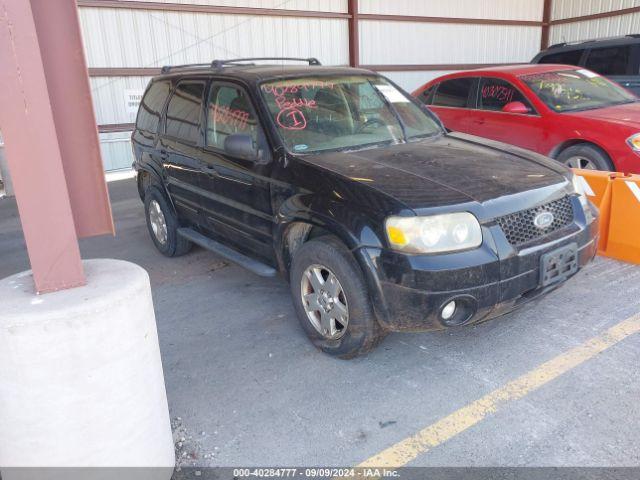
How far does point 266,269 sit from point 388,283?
1272 millimetres

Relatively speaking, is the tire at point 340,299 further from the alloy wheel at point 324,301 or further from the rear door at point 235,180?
the rear door at point 235,180

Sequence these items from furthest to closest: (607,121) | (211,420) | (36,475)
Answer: (607,121) < (211,420) < (36,475)

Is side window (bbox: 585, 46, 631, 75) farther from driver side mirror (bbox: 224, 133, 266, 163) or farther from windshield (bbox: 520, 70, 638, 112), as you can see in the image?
driver side mirror (bbox: 224, 133, 266, 163)

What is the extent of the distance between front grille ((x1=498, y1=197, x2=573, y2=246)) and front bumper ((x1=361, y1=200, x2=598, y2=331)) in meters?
0.06

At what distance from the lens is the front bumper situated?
285 centimetres

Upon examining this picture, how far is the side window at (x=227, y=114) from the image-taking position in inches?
155

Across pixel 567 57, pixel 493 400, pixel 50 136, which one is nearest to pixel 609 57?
pixel 567 57

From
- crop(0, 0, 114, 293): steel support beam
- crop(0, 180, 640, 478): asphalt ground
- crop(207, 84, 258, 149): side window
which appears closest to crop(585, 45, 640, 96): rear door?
crop(0, 180, 640, 478): asphalt ground

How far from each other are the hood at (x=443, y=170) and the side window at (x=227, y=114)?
0.67 metres

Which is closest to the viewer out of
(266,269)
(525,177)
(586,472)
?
(586,472)

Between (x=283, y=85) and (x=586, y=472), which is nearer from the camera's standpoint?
(x=586, y=472)

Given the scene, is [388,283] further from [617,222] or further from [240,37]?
[240,37]

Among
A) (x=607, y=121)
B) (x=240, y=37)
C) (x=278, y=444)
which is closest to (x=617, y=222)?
(x=607, y=121)

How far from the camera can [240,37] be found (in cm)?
1166
